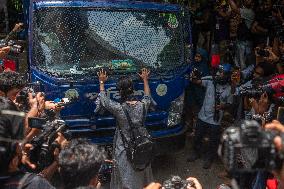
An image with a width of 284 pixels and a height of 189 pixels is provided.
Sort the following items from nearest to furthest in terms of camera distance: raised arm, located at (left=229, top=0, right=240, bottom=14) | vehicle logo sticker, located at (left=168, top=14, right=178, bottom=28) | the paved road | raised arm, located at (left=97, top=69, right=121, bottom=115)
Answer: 1. raised arm, located at (left=97, top=69, right=121, bottom=115)
2. vehicle logo sticker, located at (left=168, top=14, right=178, bottom=28)
3. the paved road
4. raised arm, located at (left=229, top=0, right=240, bottom=14)

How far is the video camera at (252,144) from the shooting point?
2113 millimetres

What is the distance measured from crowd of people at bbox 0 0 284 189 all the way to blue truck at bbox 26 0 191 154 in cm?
30

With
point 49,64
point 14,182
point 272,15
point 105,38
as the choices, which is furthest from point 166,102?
point 272,15

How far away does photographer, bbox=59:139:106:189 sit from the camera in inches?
106

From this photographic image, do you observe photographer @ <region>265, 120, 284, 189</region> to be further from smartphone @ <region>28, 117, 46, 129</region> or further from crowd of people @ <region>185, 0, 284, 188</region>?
smartphone @ <region>28, 117, 46, 129</region>

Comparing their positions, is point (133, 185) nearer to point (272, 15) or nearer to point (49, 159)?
point (49, 159)

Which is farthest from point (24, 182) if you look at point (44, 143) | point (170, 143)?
point (170, 143)

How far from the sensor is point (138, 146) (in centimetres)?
464

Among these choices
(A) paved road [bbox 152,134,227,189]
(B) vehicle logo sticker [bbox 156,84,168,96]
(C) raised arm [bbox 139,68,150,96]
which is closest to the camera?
(C) raised arm [bbox 139,68,150,96]

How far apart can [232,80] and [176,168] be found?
1.73 meters

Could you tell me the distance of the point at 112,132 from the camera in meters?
5.81

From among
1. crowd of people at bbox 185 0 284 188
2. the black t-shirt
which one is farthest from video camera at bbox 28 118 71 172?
crowd of people at bbox 185 0 284 188

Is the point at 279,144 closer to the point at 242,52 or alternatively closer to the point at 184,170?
the point at 184,170

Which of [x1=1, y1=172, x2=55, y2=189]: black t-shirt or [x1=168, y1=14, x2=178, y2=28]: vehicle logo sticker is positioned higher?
[x1=168, y1=14, x2=178, y2=28]: vehicle logo sticker
